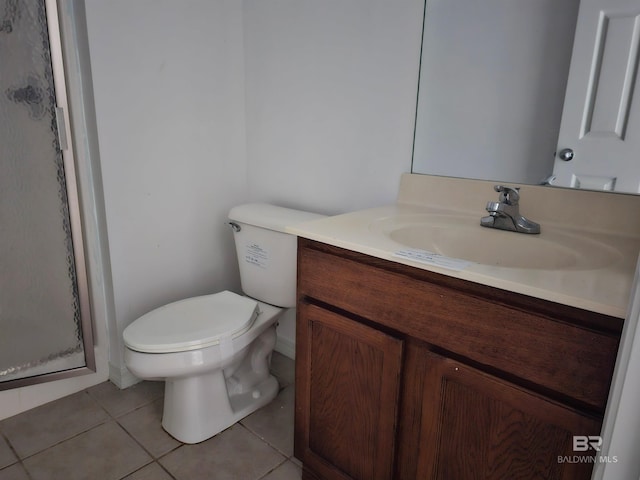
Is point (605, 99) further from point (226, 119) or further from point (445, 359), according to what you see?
point (226, 119)

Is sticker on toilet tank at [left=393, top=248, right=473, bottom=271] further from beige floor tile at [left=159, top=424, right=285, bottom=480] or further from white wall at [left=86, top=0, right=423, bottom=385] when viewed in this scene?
beige floor tile at [left=159, top=424, right=285, bottom=480]

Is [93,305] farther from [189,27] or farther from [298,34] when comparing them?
[298,34]

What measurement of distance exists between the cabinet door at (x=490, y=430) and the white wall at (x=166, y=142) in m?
1.30

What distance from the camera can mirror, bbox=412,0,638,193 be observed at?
1190 mm

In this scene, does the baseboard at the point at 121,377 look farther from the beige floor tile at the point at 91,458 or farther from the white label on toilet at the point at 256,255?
the white label on toilet at the point at 256,255

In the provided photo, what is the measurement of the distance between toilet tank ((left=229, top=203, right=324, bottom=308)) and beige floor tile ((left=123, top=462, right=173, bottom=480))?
26.8 inches

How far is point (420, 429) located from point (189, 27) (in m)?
1.69

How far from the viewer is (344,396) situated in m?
1.18

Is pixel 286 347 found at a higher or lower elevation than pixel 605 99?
lower

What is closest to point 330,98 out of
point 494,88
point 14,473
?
point 494,88

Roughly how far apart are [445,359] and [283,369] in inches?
48.1

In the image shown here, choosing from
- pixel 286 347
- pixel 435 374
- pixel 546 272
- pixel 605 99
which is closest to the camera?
pixel 546 272

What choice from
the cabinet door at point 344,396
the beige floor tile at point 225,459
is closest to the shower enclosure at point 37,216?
the beige floor tile at point 225,459

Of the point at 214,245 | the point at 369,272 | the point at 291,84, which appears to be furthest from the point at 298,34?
the point at 369,272
